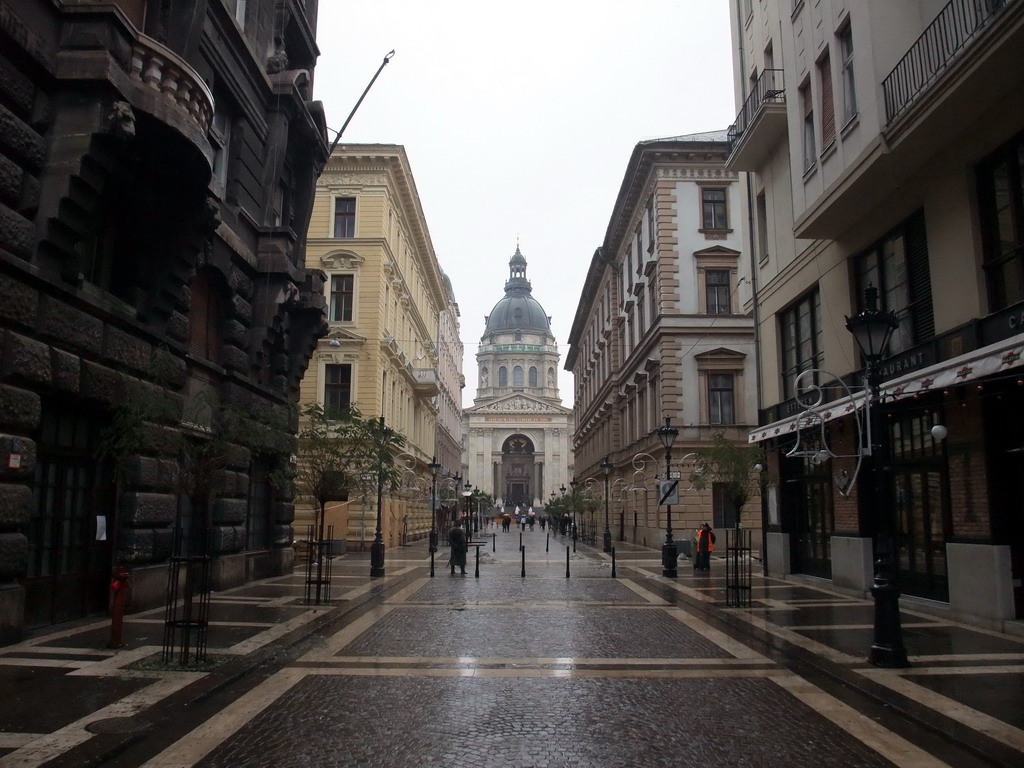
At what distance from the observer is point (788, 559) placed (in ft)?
69.1

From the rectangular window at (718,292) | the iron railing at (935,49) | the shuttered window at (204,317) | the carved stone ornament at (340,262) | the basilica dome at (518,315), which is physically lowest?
the shuttered window at (204,317)

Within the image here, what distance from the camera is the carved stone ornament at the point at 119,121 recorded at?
11.0 m

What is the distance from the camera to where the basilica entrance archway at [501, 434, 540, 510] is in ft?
436

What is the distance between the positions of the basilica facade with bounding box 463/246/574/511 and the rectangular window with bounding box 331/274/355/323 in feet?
292

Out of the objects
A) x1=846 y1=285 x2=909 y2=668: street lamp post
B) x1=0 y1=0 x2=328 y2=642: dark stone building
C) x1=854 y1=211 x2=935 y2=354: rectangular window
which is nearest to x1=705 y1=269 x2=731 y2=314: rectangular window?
x1=854 y1=211 x2=935 y2=354: rectangular window

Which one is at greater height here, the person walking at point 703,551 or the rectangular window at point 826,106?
the rectangular window at point 826,106

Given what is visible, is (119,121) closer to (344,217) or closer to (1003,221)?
(1003,221)

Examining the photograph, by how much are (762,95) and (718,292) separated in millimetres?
15913

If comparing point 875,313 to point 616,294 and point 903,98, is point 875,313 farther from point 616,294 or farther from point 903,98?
point 616,294

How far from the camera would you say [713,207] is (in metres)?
37.8

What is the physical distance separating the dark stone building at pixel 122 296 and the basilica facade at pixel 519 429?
4179 inches

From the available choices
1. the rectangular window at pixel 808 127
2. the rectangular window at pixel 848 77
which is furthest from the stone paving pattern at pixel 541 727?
the rectangular window at pixel 808 127

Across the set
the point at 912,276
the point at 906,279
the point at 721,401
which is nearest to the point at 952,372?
the point at 912,276

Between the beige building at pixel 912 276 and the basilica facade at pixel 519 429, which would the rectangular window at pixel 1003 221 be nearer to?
the beige building at pixel 912 276
